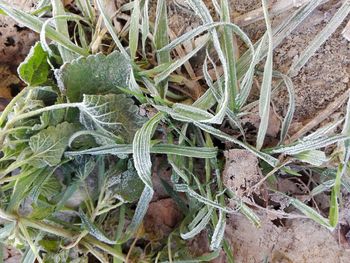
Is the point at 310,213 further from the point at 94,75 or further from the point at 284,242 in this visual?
the point at 94,75

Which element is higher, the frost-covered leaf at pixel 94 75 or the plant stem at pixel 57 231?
the frost-covered leaf at pixel 94 75

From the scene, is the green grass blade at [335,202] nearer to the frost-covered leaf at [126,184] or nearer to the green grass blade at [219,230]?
the green grass blade at [219,230]

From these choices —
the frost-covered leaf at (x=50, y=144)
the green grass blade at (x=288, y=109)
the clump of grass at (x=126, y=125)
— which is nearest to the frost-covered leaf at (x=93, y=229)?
the clump of grass at (x=126, y=125)

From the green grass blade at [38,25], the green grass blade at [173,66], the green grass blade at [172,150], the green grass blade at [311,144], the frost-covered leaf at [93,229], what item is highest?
the green grass blade at [38,25]

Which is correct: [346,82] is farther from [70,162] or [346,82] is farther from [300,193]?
[70,162]

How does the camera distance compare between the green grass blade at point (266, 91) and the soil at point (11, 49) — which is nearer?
the green grass blade at point (266, 91)

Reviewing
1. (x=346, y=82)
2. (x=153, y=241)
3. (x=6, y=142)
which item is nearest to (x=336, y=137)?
(x=346, y=82)

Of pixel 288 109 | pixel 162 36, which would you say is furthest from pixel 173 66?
pixel 288 109
